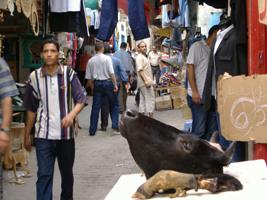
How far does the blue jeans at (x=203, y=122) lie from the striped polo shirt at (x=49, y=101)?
6.47 feet

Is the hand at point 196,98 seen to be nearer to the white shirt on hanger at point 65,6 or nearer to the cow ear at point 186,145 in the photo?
the white shirt on hanger at point 65,6

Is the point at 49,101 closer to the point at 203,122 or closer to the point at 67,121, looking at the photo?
the point at 67,121

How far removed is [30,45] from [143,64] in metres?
2.70

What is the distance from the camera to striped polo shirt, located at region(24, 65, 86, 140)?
5.46 meters

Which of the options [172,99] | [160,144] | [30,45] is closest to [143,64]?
[30,45]

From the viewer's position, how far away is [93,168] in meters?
8.62

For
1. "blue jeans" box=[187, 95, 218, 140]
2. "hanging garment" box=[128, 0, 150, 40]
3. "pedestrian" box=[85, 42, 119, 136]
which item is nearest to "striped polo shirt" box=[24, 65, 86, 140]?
"hanging garment" box=[128, 0, 150, 40]

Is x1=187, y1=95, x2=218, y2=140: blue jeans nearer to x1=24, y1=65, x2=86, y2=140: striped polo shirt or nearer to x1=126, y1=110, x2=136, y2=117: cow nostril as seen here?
x1=24, y1=65, x2=86, y2=140: striped polo shirt

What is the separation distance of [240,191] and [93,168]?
21.0 ft

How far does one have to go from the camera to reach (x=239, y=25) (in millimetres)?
5059

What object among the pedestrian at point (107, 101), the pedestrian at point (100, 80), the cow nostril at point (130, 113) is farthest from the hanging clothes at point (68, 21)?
the cow nostril at point (130, 113)

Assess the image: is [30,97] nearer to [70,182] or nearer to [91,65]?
[70,182]

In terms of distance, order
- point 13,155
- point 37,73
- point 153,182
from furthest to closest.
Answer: point 13,155, point 37,73, point 153,182

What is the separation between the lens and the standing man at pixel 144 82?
475 inches
